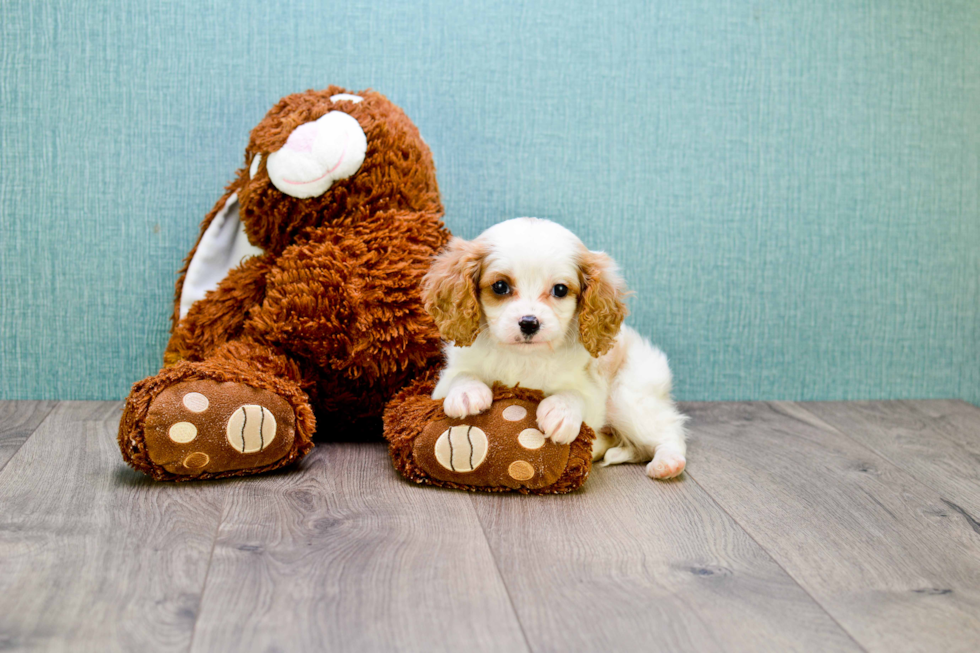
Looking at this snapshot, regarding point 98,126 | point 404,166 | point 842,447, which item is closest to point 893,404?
point 842,447

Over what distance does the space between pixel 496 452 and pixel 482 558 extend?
283 mm

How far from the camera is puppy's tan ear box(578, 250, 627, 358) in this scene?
59.6 inches

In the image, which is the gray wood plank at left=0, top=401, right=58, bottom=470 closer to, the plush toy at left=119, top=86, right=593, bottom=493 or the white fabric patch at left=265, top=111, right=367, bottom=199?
the plush toy at left=119, top=86, right=593, bottom=493

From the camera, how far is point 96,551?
124 centimetres

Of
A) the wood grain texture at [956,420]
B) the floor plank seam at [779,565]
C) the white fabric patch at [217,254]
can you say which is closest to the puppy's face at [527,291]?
the floor plank seam at [779,565]

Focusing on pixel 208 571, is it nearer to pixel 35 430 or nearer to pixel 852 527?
pixel 35 430

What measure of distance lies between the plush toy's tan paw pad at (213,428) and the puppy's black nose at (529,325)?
496 millimetres

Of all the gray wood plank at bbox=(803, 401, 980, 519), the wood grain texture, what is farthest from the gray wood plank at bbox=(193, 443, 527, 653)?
the wood grain texture

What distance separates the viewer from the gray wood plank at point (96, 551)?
3.34 feet

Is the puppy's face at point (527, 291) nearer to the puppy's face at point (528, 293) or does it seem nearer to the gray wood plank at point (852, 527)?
the puppy's face at point (528, 293)

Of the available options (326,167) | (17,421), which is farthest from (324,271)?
(17,421)

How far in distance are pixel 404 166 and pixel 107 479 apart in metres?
0.86

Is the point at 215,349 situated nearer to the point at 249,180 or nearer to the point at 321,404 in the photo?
the point at 321,404

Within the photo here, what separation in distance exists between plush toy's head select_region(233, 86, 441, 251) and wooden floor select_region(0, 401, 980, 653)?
51cm
